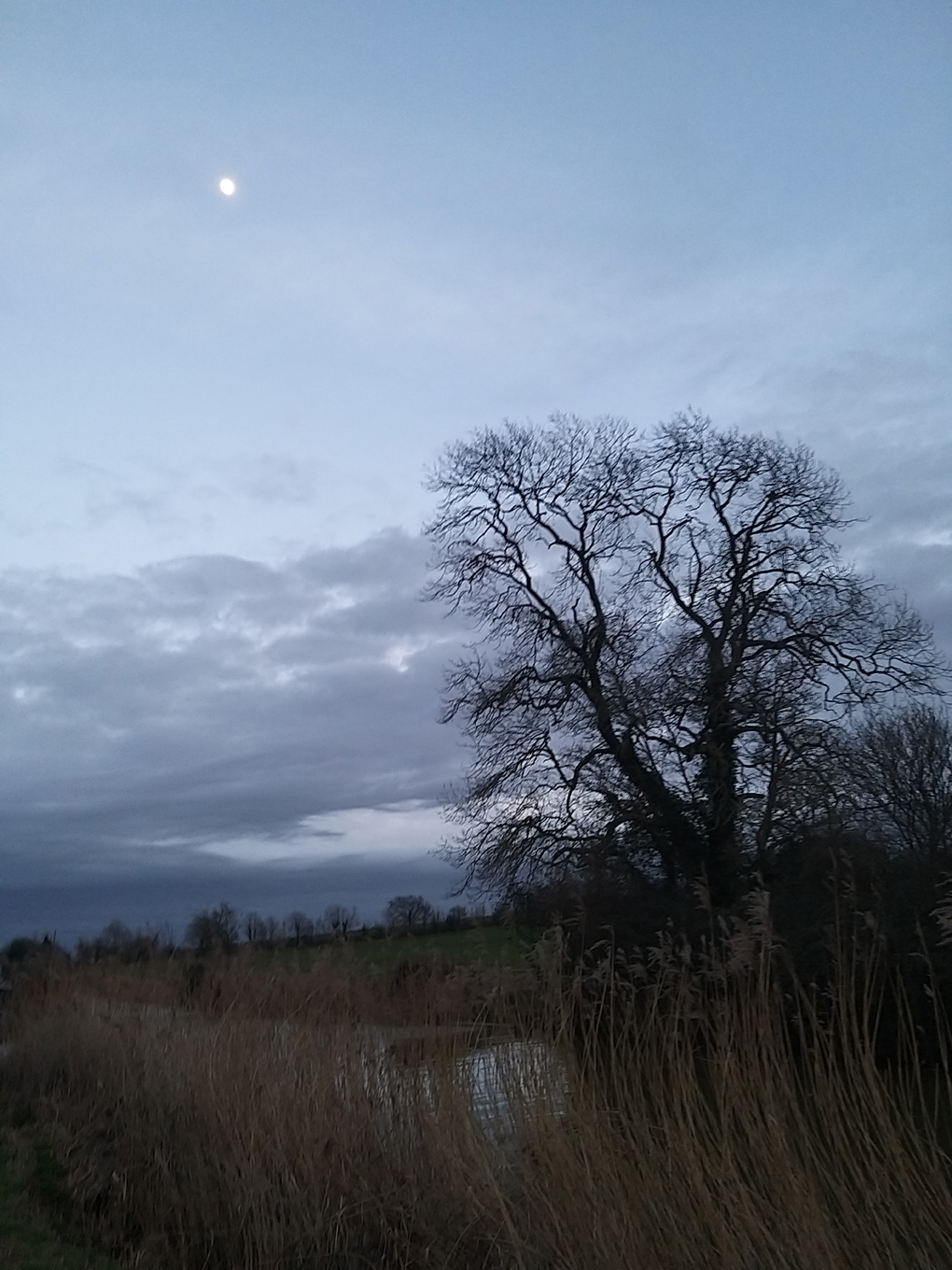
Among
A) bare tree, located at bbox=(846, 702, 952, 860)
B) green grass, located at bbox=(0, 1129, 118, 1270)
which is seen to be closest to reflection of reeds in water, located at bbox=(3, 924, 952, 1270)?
green grass, located at bbox=(0, 1129, 118, 1270)

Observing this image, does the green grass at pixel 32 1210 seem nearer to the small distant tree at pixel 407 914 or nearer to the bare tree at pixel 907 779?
the small distant tree at pixel 407 914

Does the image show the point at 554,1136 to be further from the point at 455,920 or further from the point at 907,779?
the point at 907,779

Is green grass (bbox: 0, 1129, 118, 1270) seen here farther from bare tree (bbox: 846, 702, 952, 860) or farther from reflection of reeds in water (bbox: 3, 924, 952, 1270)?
bare tree (bbox: 846, 702, 952, 860)

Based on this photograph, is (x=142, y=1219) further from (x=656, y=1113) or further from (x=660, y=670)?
(x=660, y=670)

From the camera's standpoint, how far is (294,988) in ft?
31.1

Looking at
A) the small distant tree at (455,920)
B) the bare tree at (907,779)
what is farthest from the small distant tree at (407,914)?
the bare tree at (907,779)

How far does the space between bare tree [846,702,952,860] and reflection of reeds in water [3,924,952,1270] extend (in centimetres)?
572

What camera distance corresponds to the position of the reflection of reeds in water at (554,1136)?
201 inches

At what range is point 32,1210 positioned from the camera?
1023 cm

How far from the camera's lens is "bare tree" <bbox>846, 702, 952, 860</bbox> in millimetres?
14211

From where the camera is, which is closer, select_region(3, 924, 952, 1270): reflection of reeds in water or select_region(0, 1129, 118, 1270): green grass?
select_region(3, 924, 952, 1270): reflection of reeds in water

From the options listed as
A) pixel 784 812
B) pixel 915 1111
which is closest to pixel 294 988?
pixel 915 1111

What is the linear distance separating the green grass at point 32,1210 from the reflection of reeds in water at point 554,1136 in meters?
0.43

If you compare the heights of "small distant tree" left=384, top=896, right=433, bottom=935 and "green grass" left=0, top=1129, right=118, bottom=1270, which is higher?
"small distant tree" left=384, top=896, right=433, bottom=935
